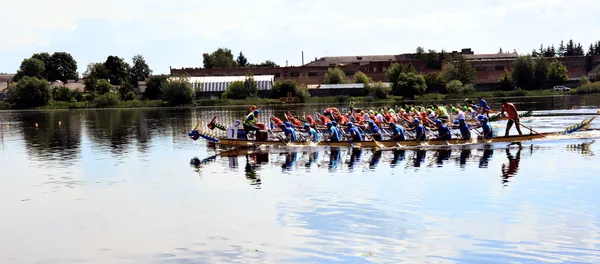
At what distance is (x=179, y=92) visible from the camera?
77.3 meters

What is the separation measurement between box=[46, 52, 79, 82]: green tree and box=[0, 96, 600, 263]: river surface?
94684 mm

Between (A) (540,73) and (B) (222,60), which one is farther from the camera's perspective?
(B) (222,60)

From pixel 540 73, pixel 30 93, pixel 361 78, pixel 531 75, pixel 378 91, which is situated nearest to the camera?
pixel 378 91

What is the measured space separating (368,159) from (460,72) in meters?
65.3

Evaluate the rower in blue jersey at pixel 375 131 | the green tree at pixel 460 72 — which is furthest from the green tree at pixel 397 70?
the rower in blue jersey at pixel 375 131

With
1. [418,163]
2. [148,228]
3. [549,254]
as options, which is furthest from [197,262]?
[418,163]

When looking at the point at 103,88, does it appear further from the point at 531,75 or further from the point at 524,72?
the point at 531,75

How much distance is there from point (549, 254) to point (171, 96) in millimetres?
70181

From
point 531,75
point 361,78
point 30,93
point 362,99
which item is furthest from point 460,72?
point 30,93

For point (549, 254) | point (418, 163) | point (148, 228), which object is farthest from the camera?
point (418, 163)

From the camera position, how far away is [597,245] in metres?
10.6

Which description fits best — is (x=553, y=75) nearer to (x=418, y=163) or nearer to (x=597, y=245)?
(x=418, y=163)

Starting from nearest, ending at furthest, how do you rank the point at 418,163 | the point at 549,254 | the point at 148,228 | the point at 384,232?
the point at 549,254, the point at 384,232, the point at 148,228, the point at 418,163

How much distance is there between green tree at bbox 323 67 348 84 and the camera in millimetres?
85344
